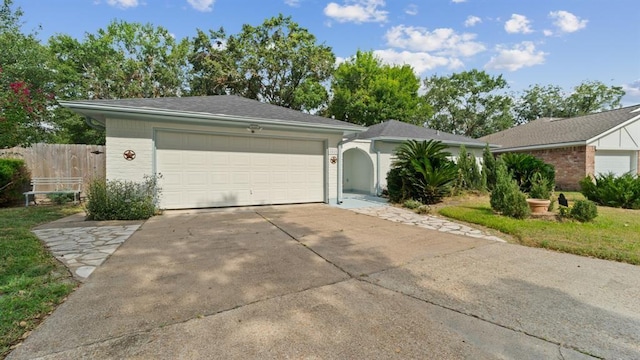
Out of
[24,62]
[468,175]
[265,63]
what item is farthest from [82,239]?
[265,63]

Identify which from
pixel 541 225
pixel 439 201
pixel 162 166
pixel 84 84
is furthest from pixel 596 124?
pixel 84 84

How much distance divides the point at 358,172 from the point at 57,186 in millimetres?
11056

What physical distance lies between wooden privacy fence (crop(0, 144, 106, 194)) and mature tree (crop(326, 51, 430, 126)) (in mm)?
17183

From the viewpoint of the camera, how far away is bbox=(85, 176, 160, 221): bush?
237 inches

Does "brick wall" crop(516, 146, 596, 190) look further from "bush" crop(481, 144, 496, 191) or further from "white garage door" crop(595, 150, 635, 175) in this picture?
"bush" crop(481, 144, 496, 191)

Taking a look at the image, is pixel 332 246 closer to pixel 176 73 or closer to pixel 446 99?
pixel 176 73

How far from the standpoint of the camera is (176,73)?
2103cm

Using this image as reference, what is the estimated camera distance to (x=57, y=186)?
8.61 m

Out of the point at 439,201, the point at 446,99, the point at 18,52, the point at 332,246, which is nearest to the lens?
the point at 332,246

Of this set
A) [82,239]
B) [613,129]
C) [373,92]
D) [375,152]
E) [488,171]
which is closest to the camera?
[82,239]

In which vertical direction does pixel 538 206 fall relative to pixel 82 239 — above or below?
above

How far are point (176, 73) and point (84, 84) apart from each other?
5.74 m

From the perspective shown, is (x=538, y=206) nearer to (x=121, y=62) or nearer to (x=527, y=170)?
(x=527, y=170)

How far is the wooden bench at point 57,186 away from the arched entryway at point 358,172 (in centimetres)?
1006
